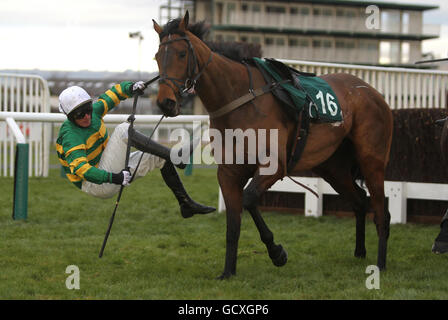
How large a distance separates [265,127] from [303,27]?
3643cm

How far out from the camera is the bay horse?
3.93m

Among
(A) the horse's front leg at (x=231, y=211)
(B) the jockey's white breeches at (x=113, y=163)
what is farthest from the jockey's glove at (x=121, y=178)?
(A) the horse's front leg at (x=231, y=211)

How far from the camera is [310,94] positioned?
185 inches

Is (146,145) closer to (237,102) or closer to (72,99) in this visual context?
(72,99)

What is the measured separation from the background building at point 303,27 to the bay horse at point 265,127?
33.5 metres

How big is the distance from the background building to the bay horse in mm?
33470

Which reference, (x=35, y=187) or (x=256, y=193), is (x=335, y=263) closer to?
(x=256, y=193)

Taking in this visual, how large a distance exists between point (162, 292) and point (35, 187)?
614 centimetres

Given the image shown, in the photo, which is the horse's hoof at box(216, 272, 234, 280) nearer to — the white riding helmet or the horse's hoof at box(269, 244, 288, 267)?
the horse's hoof at box(269, 244, 288, 267)

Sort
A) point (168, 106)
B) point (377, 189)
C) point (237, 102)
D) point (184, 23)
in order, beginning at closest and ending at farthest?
point (168, 106) < point (184, 23) < point (237, 102) < point (377, 189)

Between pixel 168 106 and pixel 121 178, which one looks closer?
pixel 168 106

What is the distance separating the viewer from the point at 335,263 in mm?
5031

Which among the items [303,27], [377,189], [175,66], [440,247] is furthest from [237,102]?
[303,27]
